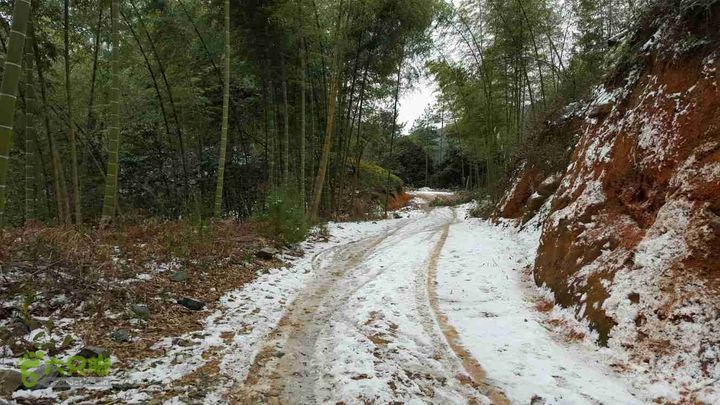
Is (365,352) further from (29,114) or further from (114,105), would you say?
(29,114)

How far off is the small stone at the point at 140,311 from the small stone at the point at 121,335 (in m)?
0.30

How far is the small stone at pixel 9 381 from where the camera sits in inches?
85.3

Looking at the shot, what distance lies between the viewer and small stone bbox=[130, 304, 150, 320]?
3.46 m

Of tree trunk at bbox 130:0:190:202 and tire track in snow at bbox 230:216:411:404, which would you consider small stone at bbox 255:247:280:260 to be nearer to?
tire track in snow at bbox 230:216:411:404

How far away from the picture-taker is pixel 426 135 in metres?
38.8

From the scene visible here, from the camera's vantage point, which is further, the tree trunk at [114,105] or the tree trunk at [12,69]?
the tree trunk at [114,105]

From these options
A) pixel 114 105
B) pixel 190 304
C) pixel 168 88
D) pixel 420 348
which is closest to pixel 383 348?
pixel 420 348

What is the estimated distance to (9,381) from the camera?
222cm

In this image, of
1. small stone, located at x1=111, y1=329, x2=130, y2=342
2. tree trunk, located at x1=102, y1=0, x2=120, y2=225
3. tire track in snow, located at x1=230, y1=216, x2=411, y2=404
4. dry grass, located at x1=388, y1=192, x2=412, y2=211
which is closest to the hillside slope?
tire track in snow, located at x1=230, y1=216, x2=411, y2=404

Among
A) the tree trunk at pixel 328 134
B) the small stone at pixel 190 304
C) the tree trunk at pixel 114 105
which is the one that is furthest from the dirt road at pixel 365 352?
the tree trunk at pixel 328 134

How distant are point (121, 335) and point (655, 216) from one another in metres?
4.39

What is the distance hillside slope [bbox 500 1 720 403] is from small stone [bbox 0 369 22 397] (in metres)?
3.63

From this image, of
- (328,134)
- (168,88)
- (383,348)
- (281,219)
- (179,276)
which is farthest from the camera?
(328,134)

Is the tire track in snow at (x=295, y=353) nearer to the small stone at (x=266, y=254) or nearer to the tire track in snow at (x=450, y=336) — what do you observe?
the tire track in snow at (x=450, y=336)
